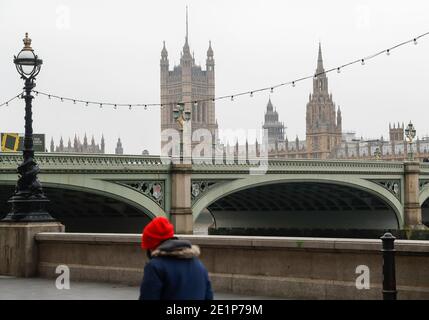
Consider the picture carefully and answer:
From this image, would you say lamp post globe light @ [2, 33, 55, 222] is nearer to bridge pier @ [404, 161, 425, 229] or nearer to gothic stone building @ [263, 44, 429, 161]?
bridge pier @ [404, 161, 425, 229]

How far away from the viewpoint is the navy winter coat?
607 cm

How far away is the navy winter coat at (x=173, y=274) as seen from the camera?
19.9 ft

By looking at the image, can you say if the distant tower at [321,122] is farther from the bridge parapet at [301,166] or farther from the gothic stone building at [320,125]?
the bridge parapet at [301,166]

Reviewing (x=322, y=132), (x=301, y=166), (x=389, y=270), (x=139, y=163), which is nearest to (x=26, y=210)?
(x=389, y=270)

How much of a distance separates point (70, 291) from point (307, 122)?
16518 cm

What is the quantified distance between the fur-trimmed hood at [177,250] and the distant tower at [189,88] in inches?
6808

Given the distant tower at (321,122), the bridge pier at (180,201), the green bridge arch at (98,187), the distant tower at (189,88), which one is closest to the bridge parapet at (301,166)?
the bridge pier at (180,201)

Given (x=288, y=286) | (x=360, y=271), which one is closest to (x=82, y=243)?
(x=288, y=286)

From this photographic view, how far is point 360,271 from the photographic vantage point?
11.3m

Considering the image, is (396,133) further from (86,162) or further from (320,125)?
(86,162)

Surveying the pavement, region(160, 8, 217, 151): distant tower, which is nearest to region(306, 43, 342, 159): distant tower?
region(160, 8, 217, 151): distant tower

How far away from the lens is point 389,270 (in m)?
9.73

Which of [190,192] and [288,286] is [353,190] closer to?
[190,192]
